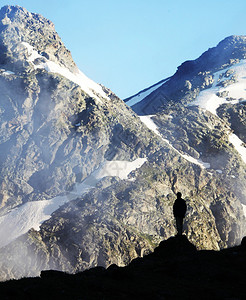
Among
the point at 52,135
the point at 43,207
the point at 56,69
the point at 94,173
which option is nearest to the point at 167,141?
the point at 94,173

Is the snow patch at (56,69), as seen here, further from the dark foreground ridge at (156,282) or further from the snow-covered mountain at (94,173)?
the dark foreground ridge at (156,282)

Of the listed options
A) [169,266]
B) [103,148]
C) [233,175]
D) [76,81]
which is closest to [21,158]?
[103,148]

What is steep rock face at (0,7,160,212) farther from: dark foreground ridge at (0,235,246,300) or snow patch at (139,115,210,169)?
dark foreground ridge at (0,235,246,300)

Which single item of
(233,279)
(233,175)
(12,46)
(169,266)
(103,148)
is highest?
(12,46)

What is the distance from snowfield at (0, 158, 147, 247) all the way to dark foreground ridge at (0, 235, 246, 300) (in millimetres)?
98534

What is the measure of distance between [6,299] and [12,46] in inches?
7752

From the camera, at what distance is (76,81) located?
193 m

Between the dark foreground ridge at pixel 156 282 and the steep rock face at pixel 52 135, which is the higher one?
the steep rock face at pixel 52 135

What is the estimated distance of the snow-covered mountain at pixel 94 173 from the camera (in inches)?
4596

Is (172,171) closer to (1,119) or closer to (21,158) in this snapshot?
(21,158)

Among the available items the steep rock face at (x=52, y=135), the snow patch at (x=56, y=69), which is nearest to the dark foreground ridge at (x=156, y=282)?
the steep rock face at (x=52, y=135)

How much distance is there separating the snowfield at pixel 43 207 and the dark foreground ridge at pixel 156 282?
98.5 meters

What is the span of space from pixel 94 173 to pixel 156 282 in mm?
129143

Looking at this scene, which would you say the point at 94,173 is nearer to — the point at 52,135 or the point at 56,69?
the point at 52,135
